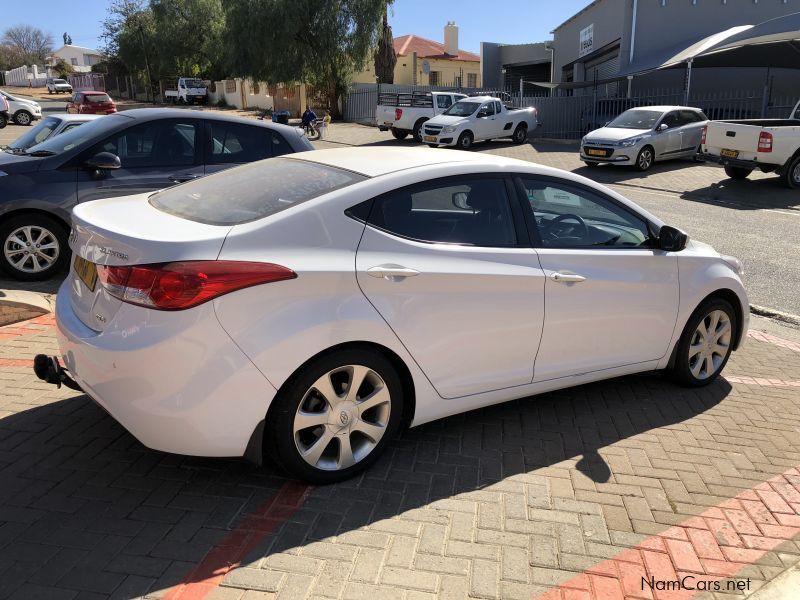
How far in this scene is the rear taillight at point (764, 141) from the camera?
14531mm

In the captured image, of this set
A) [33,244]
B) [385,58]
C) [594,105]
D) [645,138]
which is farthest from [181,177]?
[385,58]

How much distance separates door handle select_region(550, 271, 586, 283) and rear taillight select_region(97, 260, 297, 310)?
1.60 meters

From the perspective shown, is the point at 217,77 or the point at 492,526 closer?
the point at 492,526

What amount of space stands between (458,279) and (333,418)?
0.93 metres

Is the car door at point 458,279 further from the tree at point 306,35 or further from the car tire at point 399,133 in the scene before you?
the tree at point 306,35

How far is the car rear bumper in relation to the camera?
2.91m

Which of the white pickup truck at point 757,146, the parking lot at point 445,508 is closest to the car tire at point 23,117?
the white pickup truck at point 757,146

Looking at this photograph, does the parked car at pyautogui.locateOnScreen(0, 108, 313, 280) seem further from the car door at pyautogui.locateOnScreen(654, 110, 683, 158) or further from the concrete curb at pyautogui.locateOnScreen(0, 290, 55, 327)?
the car door at pyautogui.locateOnScreen(654, 110, 683, 158)

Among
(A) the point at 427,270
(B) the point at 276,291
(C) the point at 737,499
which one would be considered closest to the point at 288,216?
(B) the point at 276,291

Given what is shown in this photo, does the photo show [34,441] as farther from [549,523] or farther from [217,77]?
[217,77]

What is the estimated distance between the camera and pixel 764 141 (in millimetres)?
14609

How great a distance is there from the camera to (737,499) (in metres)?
3.50

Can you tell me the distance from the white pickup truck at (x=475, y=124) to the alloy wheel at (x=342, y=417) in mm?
20115

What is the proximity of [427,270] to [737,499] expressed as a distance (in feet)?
6.36
